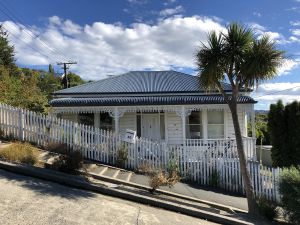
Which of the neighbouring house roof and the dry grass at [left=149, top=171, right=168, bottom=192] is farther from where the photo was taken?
the neighbouring house roof

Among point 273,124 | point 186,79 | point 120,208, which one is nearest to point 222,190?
point 273,124

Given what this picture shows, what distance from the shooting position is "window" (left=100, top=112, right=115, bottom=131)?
20.8m

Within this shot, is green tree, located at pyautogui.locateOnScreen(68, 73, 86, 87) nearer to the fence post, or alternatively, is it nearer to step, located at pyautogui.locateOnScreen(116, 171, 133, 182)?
the fence post

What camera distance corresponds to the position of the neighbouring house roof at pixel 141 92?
1883 cm

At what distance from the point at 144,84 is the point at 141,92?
1668mm

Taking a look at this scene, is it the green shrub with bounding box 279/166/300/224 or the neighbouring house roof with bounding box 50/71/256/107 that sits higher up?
the neighbouring house roof with bounding box 50/71/256/107

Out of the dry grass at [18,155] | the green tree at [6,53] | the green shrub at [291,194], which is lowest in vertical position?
the green shrub at [291,194]

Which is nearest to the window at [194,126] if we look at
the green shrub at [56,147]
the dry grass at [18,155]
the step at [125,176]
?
the step at [125,176]

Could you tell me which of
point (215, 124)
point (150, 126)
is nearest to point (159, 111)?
point (150, 126)

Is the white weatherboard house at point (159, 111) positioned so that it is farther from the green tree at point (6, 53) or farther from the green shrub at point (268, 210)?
the green tree at point (6, 53)

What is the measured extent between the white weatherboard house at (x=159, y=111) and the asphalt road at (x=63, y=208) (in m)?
10.5

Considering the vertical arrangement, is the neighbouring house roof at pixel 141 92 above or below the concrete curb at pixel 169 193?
above

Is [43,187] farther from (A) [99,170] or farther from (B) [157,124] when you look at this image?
(B) [157,124]

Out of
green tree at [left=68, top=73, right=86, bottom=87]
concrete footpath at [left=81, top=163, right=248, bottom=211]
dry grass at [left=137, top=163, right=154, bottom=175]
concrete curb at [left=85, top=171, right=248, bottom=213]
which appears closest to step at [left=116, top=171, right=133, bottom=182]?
concrete footpath at [left=81, top=163, right=248, bottom=211]
